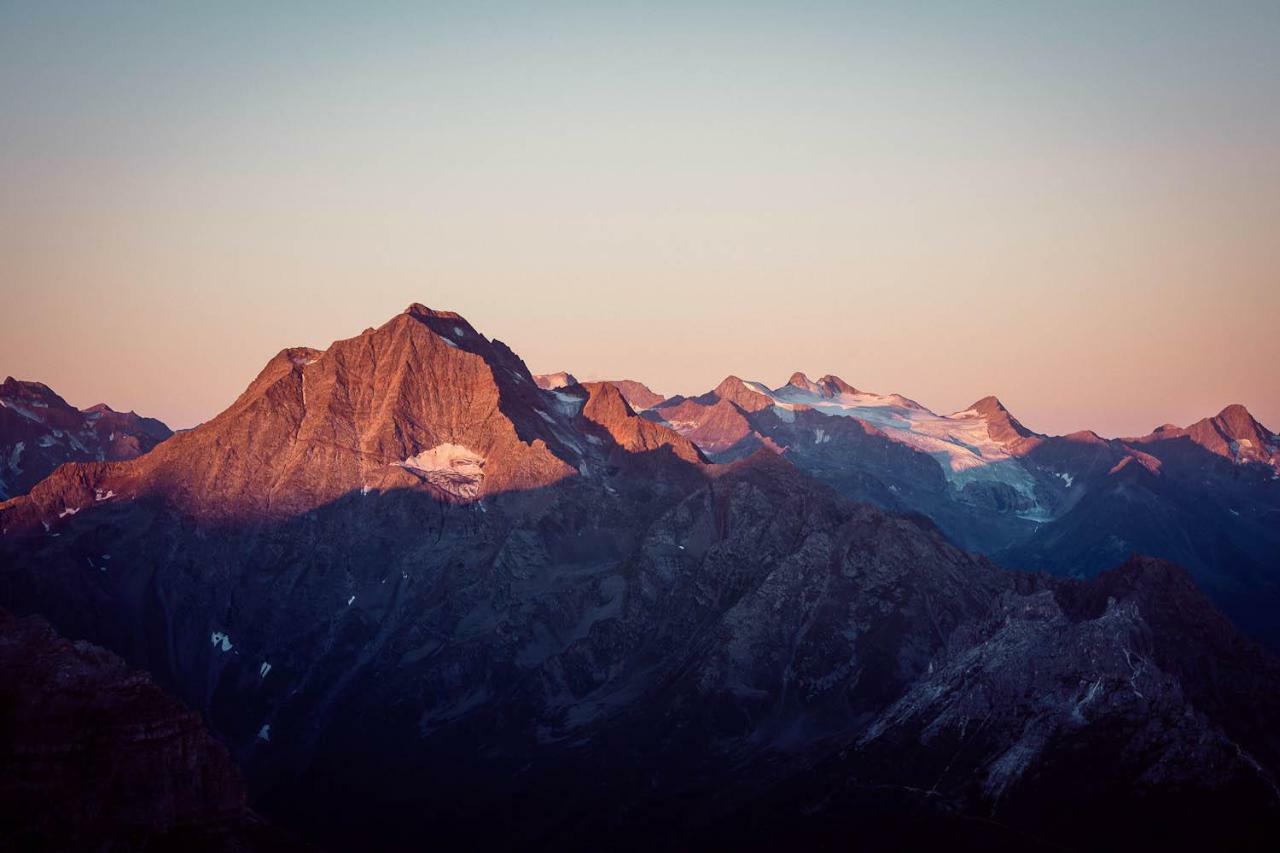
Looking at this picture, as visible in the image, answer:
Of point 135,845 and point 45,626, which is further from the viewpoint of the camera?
point 45,626

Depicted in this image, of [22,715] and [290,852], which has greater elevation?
[22,715]

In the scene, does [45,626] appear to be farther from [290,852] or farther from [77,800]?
[290,852]

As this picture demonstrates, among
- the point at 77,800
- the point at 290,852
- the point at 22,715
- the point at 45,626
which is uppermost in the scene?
the point at 45,626

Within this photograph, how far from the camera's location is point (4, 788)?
174 m

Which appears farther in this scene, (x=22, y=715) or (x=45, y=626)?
(x=45, y=626)

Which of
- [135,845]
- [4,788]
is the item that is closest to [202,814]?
[135,845]

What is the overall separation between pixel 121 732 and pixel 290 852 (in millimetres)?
25336

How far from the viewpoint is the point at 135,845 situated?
178 metres

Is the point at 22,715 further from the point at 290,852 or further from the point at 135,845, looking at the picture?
the point at 290,852

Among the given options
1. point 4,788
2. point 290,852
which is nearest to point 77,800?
point 4,788

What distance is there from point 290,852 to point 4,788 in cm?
3337

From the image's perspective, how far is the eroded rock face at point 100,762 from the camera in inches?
6924

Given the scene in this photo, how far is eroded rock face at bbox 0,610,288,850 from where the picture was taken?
176 m

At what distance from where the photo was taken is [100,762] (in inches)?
7160
